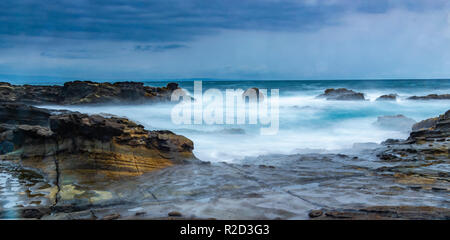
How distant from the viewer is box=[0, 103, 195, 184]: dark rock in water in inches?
173

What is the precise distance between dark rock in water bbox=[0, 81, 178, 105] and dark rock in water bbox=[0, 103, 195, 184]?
10.4m

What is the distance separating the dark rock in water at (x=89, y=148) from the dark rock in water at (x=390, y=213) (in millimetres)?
2812

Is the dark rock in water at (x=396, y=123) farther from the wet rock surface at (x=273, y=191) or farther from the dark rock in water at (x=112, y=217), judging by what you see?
the dark rock in water at (x=112, y=217)

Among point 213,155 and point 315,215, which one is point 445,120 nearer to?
point 213,155

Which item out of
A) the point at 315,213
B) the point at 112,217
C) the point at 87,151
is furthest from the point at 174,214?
the point at 87,151

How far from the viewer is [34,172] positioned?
173 inches

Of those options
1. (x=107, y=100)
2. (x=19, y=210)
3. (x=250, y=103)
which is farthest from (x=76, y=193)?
(x=250, y=103)

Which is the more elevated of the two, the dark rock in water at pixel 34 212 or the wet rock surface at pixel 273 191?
the wet rock surface at pixel 273 191

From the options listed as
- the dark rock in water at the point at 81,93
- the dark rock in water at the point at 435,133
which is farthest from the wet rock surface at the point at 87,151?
the dark rock in water at the point at 81,93

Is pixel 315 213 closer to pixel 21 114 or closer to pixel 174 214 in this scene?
pixel 174 214

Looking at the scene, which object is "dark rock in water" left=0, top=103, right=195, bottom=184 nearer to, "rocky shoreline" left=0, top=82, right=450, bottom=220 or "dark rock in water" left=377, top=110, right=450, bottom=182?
"rocky shoreline" left=0, top=82, right=450, bottom=220

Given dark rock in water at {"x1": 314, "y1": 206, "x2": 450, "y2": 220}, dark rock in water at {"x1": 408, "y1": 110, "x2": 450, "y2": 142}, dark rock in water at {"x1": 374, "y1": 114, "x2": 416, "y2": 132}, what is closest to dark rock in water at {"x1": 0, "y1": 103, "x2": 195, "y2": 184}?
dark rock in water at {"x1": 314, "y1": 206, "x2": 450, "y2": 220}

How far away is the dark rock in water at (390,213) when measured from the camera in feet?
8.34

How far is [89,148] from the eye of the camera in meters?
4.53
